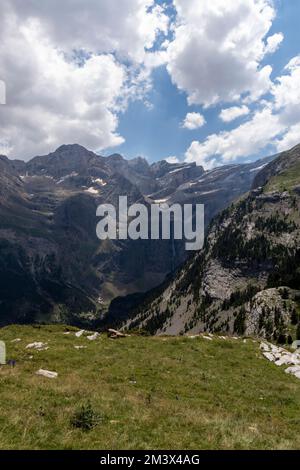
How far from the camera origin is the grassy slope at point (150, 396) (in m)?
15.5

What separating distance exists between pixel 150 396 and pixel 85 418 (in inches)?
306

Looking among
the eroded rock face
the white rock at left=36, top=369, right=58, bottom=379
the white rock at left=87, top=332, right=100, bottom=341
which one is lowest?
the eroded rock face

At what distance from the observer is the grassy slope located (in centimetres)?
1549

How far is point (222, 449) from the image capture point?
14625mm

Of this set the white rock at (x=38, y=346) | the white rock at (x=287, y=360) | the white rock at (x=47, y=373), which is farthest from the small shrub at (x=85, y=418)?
the white rock at (x=287, y=360)

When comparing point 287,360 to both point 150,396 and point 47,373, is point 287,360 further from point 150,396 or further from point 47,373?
point 47,373

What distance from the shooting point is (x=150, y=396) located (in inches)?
933

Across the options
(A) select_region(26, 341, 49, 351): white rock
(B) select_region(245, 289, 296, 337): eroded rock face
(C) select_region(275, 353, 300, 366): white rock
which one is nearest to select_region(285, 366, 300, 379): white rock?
(C) select_region(275, 353, 300, 366): white rock

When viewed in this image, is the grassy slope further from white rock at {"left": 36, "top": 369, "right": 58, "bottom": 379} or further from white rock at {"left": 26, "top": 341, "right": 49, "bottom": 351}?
white rock at {"left": 26, "top": 341, "right": 49, "bottom": 351}

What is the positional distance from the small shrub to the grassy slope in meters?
0.33

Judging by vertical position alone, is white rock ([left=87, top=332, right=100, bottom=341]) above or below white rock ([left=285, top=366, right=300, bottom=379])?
above

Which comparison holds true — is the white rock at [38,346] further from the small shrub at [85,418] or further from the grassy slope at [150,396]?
the small shrub at [85,418]

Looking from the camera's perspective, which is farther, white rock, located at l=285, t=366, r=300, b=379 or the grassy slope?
white rock, located at l=285, t=366, r=300, b=379

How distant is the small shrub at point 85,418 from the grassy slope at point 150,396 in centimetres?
33
